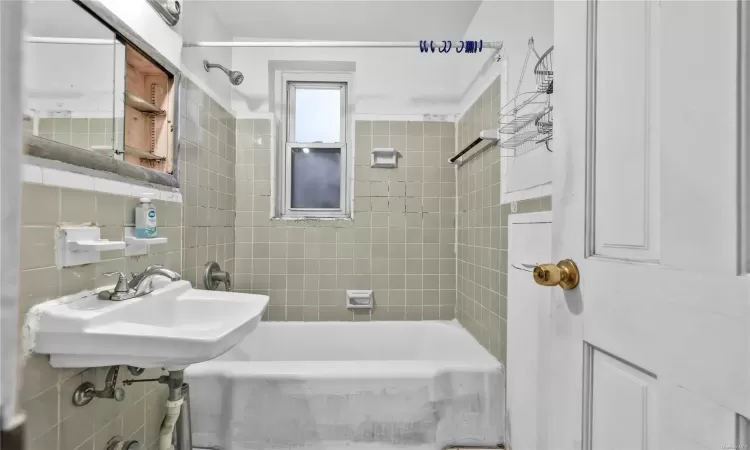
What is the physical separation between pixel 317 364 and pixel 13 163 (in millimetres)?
1458

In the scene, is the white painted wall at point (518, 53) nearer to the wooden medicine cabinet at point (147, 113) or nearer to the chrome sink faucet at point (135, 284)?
the chrome sink faucet at point (135, 284)

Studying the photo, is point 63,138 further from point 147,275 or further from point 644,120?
point 644,120

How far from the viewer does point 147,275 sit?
1112mm

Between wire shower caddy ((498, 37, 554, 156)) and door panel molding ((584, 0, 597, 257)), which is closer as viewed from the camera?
door panel molding ((584, 0, 597, 257))

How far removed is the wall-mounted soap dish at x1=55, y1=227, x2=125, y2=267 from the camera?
0.92 meters

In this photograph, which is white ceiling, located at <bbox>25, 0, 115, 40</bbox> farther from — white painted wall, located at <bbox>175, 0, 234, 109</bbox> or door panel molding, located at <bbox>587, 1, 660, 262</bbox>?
door panel molding, located at <bbox>587, 1, 660, 262</bbox>

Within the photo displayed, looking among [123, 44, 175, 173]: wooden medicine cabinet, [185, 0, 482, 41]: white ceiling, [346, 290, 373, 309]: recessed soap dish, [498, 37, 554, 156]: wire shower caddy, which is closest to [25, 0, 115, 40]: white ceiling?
[123, 44, 175, 173]: wooden medicine cabinet

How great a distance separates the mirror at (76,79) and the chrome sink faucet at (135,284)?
386mm

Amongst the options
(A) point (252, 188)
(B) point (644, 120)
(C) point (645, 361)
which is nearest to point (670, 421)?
(C) point (645, 361)

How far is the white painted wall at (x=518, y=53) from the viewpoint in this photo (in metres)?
1.28

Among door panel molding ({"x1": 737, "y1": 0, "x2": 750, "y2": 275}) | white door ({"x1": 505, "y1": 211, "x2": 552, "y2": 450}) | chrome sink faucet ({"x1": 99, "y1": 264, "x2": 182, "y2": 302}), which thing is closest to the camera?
door panel molding ({"x1": 737, "y1": 0, "x2": 750, "y2": 275})

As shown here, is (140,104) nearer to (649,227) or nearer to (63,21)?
(63,21)

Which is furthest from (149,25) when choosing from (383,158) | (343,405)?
(343,405)

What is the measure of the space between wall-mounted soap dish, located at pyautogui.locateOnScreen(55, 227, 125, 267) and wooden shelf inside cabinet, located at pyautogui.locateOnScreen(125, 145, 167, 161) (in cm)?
33
